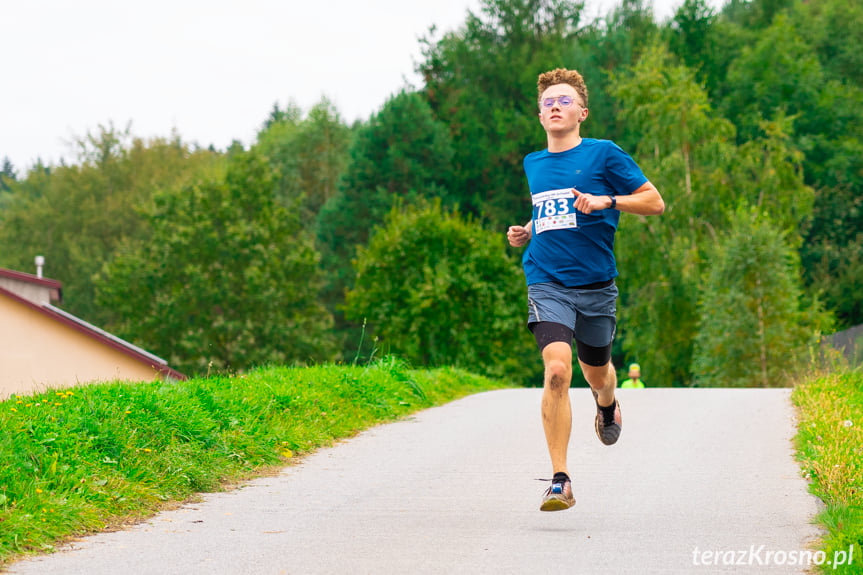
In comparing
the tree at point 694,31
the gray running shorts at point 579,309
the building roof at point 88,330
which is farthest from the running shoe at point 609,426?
the tree at point 694,31

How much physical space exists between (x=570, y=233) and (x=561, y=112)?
720 mm

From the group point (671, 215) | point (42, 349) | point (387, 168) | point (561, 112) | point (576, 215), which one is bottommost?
point (42, 349)

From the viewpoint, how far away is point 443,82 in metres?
54.2

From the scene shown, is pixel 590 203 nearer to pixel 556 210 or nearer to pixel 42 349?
pixel 556 210

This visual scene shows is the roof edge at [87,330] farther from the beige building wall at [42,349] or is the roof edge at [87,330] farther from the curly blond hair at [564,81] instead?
the curly blond hair at [564,81]

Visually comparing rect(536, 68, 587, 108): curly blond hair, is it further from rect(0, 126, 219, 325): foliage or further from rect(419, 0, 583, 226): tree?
rect(0, 126, 219, 325): foliage

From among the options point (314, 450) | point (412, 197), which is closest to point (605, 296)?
point (314, 450)

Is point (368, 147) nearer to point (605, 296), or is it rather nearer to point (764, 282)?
point (764, 282)

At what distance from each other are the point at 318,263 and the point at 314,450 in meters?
42.1

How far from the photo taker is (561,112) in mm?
6484


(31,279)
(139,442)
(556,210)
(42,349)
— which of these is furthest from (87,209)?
(556,210)

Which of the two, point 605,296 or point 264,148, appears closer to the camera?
point 605,296

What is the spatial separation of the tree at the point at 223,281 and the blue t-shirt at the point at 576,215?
40855 mm

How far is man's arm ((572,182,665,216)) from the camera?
6074 mm
